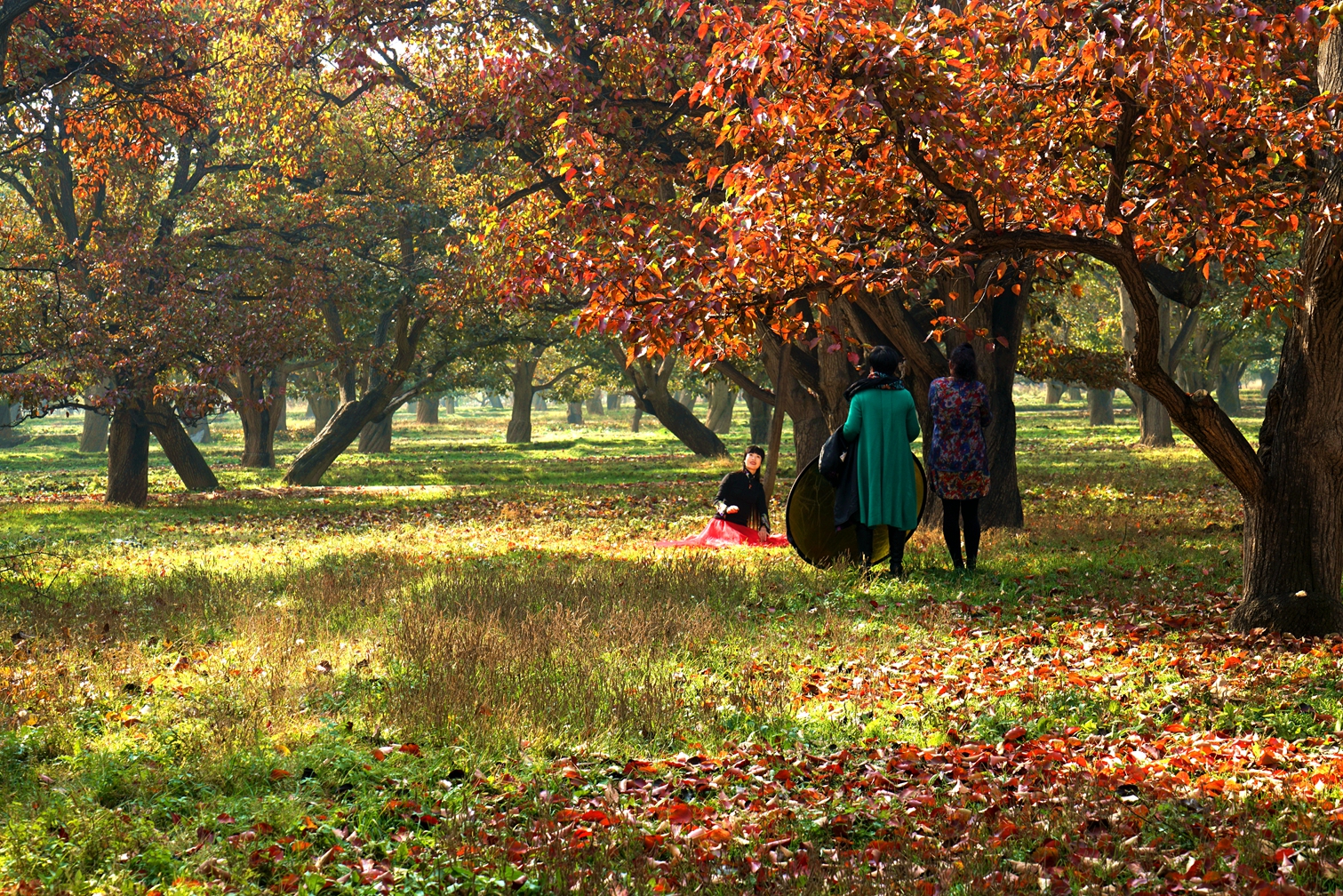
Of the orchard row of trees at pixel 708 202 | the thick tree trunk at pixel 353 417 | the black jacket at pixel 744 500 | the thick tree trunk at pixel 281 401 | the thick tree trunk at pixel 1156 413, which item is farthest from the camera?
the thick tree trunk at pixel 1156 413

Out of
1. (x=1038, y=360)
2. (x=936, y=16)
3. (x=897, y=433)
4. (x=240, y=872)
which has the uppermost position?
(x=936, y=16)

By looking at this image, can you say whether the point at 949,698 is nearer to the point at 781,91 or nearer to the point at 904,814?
the point at 904,814

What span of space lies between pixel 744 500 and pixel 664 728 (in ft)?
24.9

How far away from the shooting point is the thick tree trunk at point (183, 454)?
24156 millimetres

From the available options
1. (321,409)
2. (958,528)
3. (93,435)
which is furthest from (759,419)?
(958,528)

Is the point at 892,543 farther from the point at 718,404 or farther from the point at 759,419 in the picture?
the point at 718,404

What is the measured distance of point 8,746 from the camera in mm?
5504

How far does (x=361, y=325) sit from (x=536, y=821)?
101ft

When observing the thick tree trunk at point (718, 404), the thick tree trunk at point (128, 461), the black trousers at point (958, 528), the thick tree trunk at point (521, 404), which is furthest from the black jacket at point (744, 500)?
the thick tree trunk at point (521, 404)

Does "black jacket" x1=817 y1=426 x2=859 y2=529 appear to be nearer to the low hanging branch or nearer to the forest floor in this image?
the forest floor

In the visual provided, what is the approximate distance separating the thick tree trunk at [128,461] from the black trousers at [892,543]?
16934 mm

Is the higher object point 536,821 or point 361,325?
point 361,325

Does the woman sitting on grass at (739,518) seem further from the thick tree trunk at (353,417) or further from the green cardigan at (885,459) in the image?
the thick tree trunk at (353,417)

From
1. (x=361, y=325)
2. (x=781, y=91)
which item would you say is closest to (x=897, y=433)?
(x=781, y=91)
